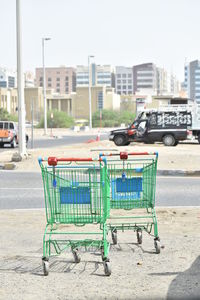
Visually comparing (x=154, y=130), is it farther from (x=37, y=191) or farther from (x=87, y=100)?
(x=87, y=100)

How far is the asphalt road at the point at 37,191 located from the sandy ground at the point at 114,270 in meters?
3.44

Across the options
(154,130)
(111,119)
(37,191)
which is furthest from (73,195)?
(111,119)

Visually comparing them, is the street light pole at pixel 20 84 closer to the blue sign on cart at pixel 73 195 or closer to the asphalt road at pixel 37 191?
the asphalt road at pixel 37 191

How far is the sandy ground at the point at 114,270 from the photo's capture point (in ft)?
20.7

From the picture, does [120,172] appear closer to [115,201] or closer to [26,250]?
[115,201]

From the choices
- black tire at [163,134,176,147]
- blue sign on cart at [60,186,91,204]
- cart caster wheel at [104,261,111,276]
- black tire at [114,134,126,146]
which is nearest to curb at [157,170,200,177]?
blue sign on cart at [60,186,91,204]

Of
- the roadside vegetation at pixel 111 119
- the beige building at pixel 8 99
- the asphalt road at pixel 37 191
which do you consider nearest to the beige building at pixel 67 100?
the beige building at pixel 8 99

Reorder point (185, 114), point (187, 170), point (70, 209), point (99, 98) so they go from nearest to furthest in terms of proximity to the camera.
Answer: point (70, 209), point (187, 170), point (185, 114), point (99, 98)

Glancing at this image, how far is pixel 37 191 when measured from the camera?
1531 centimetres

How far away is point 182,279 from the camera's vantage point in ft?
22.0

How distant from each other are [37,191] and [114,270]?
8283 mm

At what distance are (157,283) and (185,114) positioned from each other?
2935cm

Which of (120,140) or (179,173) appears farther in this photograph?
(120,140)

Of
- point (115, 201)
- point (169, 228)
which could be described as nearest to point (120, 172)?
point (115, 201)
